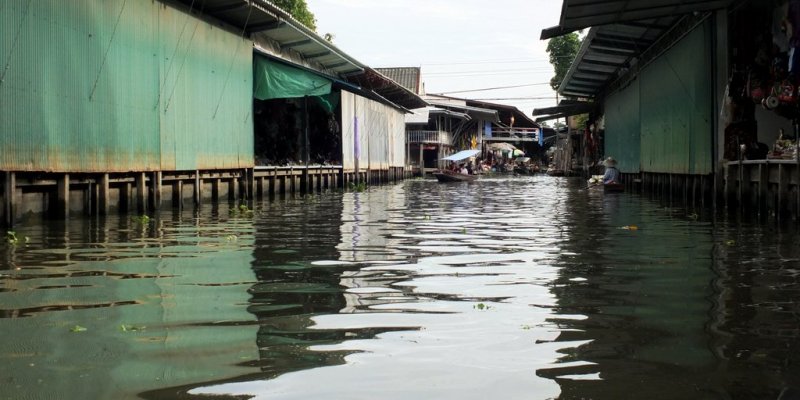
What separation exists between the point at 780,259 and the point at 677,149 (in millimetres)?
11388

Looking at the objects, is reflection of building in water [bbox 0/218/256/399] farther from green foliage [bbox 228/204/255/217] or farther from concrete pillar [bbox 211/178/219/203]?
concrete pillar [bbox 211/178/219/203]

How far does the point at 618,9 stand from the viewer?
13.9m

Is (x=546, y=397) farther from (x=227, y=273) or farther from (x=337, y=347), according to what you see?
(x=227, y=273)

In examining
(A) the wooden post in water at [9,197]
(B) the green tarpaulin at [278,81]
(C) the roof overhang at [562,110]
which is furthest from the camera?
(C) the roof overhang at [562,110]

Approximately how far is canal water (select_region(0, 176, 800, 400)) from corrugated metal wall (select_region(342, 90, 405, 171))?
19.8 m

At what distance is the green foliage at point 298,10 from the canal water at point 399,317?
2480cm

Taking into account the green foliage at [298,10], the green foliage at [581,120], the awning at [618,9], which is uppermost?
the green foliage at [298,10]

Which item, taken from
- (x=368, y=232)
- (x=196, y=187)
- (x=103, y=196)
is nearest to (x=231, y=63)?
(x=196, y=187)

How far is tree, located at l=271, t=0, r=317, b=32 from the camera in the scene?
32697mm

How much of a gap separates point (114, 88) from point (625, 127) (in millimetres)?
19741

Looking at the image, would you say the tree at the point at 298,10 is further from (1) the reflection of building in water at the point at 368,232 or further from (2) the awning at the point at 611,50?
(1) the reflection of building in water at the point at 368,232

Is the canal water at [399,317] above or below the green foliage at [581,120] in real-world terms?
below

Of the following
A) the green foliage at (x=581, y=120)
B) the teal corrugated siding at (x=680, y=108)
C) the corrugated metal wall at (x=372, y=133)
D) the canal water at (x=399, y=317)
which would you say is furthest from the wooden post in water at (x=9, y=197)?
the green foliage at (x=581, y=120)

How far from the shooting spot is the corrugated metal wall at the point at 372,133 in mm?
29008
